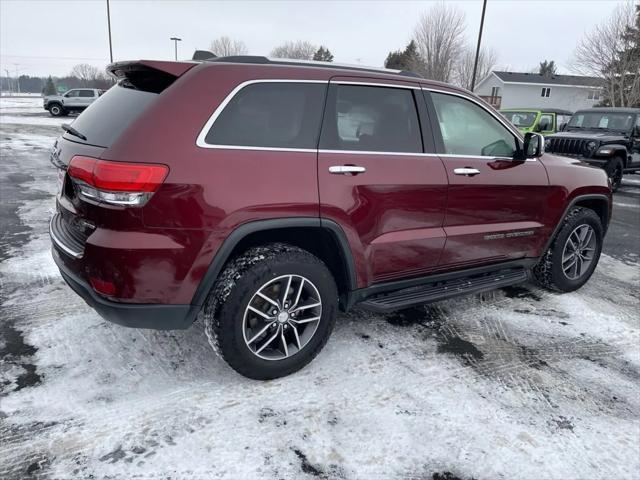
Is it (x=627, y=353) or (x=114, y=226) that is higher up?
(x=114, y=226)

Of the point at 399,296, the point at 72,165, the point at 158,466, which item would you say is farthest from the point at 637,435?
the point at 72,165

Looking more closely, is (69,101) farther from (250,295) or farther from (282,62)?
(250,295)

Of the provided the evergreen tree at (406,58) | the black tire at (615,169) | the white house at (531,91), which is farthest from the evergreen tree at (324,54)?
the black tire at (615,169)

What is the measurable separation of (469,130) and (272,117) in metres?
1.62

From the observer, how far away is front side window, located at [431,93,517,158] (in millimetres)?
3309

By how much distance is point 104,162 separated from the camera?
2262 millimetres

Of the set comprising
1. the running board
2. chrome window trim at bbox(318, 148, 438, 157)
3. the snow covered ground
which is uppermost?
chrome window trim at bbox(318, 148, 438, 157)

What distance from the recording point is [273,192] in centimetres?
252

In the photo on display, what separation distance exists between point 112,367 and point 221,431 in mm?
925

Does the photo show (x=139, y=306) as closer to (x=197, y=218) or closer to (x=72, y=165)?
(x=197, y=218)

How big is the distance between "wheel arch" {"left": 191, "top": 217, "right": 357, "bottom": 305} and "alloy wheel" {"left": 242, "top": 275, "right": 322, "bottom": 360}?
259 mm

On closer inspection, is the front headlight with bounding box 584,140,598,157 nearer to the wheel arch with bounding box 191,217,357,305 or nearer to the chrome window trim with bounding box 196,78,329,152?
the wheel arch with bounding box 191,217,357,305

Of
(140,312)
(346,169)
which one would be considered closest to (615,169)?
(346,169)

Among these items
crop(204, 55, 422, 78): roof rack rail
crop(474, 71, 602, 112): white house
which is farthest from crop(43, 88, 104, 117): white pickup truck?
crop(474, 71, 602, 112): white house
